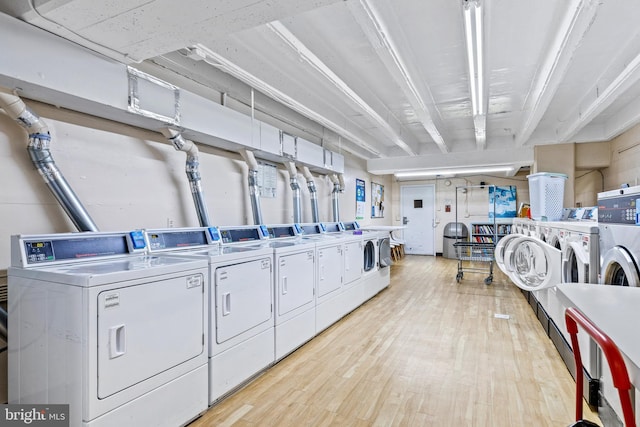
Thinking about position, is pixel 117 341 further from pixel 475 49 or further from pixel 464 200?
pixel 464 200

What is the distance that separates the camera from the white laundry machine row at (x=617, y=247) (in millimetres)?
1761

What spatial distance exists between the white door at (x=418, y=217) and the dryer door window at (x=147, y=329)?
7892 millimetres

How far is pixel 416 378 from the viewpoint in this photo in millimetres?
2377

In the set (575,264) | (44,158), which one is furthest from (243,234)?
(575,264)

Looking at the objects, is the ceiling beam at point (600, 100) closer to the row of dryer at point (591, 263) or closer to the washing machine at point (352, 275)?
the row of dryer at point (591, 263)

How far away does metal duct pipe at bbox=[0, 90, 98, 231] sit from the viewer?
175cm

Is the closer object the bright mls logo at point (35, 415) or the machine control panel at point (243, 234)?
the bright mls logo at point (35, 415)

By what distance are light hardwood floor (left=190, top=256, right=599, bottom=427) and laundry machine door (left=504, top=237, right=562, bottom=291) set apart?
434 mm

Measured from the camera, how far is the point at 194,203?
283 centimetres

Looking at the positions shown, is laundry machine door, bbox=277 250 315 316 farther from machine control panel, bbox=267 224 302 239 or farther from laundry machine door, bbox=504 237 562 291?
laundry machine door, bbox=504 237 562 291

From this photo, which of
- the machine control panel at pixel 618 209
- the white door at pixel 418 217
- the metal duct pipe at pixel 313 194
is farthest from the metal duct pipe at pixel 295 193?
the white door at pixel 418 217

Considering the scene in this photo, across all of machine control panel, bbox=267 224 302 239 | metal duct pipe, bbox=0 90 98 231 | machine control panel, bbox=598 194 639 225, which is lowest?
machine control panel, bbox=267 224 302 239

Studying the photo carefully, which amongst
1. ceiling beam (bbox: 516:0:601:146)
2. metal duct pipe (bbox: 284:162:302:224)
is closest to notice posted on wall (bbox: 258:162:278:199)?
metal duct pipe (bbox: 284:162:302:224)

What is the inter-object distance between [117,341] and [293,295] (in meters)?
1.49
